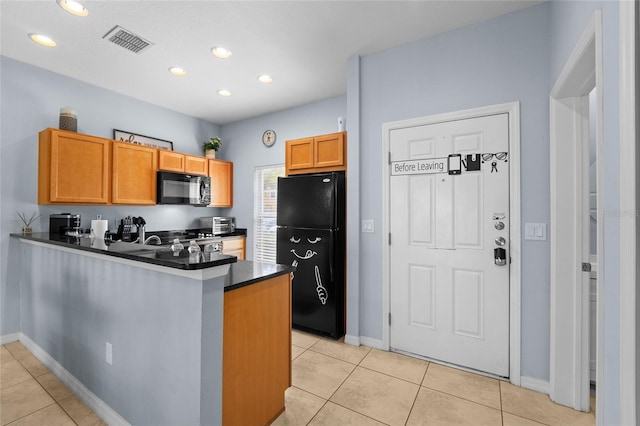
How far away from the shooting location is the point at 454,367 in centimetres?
243

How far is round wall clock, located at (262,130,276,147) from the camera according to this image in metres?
4.55

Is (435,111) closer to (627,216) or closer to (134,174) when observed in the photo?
(627,216)

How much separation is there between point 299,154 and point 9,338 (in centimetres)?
355

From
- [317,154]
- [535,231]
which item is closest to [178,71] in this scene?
[317,154]

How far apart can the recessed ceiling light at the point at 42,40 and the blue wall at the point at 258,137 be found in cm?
253

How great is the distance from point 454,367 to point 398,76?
8.67ft

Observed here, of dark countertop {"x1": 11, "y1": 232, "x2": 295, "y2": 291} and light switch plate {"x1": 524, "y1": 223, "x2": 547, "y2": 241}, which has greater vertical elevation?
light switch plate {"x1": 524, "y1": 223, "x2": 547, "y2": 241}

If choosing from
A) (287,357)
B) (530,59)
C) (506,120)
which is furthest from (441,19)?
(287,357)

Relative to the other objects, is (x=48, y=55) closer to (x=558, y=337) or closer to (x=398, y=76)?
(x=398, y=76)

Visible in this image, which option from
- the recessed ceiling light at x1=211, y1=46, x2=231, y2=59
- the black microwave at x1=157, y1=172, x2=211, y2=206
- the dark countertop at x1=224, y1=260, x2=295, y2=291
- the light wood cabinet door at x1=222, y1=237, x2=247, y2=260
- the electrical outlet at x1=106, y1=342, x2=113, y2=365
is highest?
the recessed ceiling light at x1=211, y1=46, x2=231, y2=59

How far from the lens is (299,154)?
341cm

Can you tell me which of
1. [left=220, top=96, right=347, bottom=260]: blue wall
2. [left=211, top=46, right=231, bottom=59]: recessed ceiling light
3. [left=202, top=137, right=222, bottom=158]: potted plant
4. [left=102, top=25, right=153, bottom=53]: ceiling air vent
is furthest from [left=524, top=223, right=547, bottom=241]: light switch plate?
[left=202, top=137, right=222, bottom=158]: potted plant

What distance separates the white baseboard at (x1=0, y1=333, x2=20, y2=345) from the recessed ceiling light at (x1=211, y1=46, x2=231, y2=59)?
3.53 metres

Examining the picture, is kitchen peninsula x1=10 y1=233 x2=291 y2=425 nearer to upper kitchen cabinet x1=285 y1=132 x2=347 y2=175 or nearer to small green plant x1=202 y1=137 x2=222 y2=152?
upper kitchen cabinet x1=285 y1=132 x2=347 y2=175
